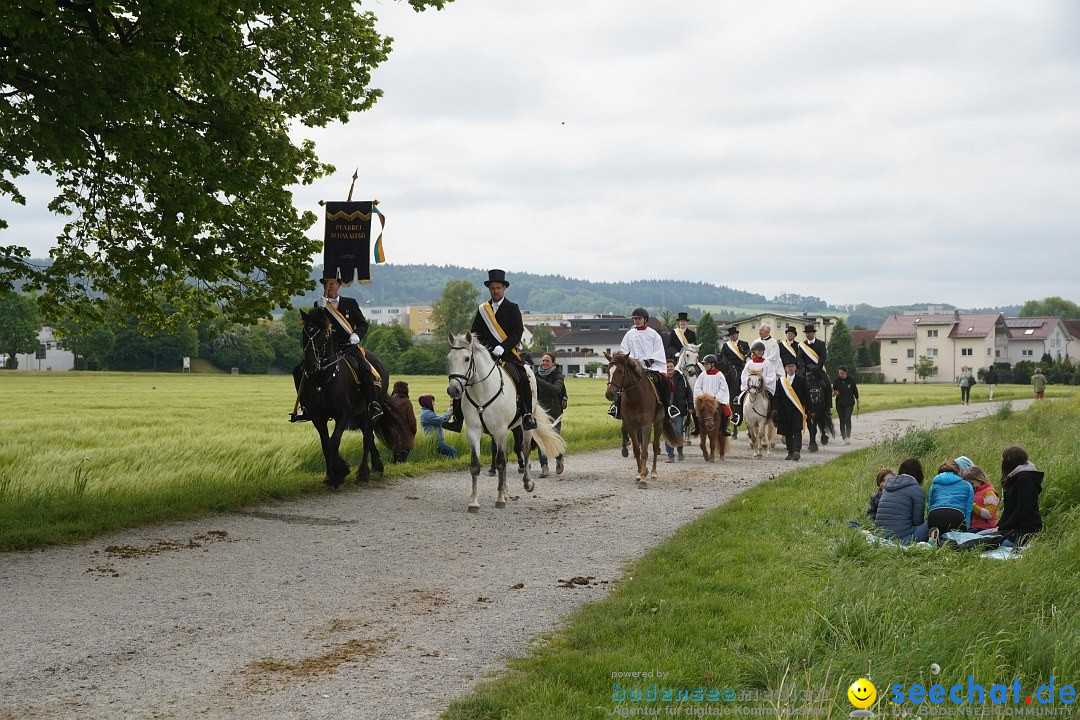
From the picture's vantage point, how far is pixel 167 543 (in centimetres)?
1056

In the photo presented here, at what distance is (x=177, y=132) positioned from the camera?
1155 centimetres

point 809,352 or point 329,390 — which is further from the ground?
point 809,352

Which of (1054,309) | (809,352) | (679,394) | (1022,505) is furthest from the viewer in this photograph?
(1054,309)

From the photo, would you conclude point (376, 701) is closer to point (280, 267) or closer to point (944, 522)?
point (944, 522)

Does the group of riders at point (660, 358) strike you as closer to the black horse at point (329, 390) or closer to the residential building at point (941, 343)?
the black horse at point (329, 390)

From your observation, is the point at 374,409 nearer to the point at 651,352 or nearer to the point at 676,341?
the point at 651,352

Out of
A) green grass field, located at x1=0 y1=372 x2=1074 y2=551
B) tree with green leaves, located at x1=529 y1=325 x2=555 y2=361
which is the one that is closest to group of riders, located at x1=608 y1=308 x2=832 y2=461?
green grass field, located at x1=0 y1=372 x2=1074 y2=551

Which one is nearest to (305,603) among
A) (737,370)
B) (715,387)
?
(715,387)

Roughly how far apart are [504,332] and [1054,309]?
7986 inches

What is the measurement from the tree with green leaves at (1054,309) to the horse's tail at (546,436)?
7573 inches

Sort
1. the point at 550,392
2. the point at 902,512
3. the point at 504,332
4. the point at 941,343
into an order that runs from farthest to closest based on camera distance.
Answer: the point at 941,343, the point at 550,392, the point at 504,332, the point at 902,512

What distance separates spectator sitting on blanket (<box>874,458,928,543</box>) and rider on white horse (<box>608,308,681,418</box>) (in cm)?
786

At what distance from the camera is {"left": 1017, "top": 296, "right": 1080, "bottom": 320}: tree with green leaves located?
18912 cm

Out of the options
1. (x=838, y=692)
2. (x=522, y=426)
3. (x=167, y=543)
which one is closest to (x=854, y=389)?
(x=522, y=426)
